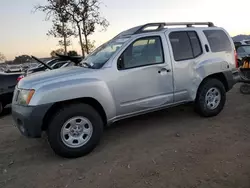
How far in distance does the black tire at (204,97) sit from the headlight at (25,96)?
133 inches

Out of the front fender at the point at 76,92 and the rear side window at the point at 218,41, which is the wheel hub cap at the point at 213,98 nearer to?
the rear side window at the point at 218,41

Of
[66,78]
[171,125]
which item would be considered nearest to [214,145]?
[171,125]

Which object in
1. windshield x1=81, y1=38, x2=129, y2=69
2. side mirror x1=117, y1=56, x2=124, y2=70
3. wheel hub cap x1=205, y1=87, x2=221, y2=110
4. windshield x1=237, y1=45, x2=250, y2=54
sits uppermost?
windshield x1=81, y1=38, x2=129, y2=69

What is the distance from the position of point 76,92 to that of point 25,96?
776 millimetres

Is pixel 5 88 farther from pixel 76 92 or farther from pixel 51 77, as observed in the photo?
pixel 76 92

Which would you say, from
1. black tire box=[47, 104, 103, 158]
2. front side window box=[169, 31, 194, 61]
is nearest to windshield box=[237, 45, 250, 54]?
front side window box=[169, 31, 194, 61]

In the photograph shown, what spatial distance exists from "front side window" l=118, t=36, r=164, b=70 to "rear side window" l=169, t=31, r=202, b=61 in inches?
Answer: 14.3

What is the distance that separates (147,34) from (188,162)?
8.21 feet

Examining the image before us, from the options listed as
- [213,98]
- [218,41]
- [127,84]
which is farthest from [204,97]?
[127,84]

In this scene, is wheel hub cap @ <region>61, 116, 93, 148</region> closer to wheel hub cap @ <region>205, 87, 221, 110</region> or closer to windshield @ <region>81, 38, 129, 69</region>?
windshield @ <region>81, 38, 129, 69</region>

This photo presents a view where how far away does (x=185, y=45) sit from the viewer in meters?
5.56

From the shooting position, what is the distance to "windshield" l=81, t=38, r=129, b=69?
480 centimetres

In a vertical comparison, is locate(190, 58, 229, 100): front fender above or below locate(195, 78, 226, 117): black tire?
above

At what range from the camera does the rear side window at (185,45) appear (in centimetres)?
539
